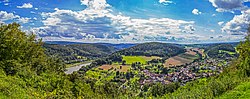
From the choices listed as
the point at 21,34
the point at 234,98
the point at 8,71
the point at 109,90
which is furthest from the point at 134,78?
the point at 234,98

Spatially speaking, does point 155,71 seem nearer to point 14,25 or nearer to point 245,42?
point 245,42

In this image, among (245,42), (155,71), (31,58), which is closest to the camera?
(31,58)

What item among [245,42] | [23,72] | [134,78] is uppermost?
[245,42]

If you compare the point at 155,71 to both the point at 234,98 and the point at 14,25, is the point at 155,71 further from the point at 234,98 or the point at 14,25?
the point at 234,98

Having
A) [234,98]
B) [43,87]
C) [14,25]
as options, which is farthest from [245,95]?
[14,25]

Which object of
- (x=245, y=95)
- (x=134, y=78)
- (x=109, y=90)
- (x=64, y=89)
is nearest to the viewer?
(x=245, y=95)

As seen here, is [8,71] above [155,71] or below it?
above

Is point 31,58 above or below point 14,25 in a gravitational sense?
below

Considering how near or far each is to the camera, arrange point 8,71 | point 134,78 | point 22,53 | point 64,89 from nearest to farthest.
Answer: point 8,71, point 64,89, point 22,53, point 134,78

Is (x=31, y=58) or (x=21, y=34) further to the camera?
(x=31, y=58)
